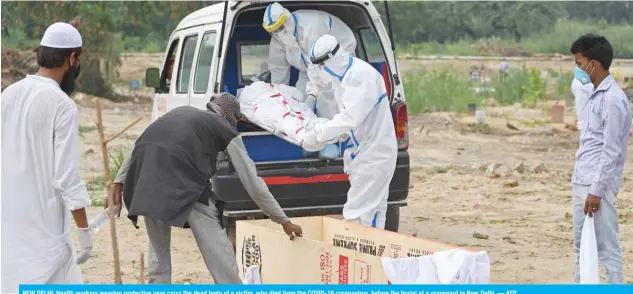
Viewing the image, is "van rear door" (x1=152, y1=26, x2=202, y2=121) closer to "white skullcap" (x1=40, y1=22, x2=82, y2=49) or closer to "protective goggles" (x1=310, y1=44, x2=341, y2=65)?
"protective goggles" (x1=310, y1=44, x2=341, y2=65)

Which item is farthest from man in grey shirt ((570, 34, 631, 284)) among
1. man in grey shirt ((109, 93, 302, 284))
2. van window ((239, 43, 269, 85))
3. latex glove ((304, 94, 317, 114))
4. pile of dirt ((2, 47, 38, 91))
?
pile of dirt ((2, 47, 38, 91))

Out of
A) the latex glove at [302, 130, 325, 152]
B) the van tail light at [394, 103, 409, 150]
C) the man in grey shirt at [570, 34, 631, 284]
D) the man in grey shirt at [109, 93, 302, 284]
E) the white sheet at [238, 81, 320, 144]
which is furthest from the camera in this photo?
the van tail light at [394, 103, 409, 150]

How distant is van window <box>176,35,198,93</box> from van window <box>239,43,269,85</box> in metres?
0.40

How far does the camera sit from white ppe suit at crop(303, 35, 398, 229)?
784 cm

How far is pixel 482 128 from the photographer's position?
63.6 feet

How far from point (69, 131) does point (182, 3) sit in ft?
69.0

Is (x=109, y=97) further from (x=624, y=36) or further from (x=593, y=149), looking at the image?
(x=593, y=149)

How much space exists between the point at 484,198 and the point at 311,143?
4.67 m

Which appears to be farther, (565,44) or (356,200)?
(565,44)

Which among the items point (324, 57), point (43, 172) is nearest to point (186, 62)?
point (324, 57)

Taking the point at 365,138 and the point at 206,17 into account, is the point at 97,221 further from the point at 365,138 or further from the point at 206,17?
the point at 206,17

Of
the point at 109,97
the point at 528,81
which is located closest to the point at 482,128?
the point at 528,81

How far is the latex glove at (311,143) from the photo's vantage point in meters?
8.30

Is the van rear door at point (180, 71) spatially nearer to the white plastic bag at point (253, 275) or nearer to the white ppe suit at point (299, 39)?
the white ppe suit at point (299, 39)
